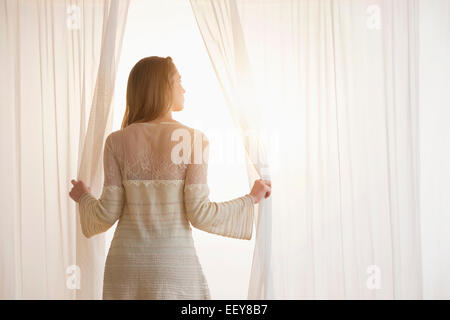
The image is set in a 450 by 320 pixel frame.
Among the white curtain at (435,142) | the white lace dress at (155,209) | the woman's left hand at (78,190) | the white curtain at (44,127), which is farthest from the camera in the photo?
the white curtain at (435,142)

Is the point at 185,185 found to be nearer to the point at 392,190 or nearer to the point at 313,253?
the point at 313,253

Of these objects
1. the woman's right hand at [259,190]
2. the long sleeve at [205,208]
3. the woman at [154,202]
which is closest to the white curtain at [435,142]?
the woman's right hand at [259,190]

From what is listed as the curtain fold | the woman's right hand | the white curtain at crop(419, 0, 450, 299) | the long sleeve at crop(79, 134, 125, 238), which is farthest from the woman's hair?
the white curtain at crop(419, 0, 450, 299)

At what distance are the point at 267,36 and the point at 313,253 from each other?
0.94 meters

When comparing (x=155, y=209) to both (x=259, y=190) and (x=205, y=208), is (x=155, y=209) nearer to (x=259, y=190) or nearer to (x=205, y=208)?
(x=205, y=208)

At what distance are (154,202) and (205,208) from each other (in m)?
0.17

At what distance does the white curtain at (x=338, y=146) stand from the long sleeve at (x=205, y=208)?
0.33 metres

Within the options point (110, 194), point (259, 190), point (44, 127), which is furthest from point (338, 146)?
point (44, 127)

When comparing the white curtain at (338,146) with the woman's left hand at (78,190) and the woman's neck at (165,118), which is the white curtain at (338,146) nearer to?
the woman's neck at (165,118)

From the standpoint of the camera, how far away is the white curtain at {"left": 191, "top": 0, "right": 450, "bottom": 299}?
2168mm

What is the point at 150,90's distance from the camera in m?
1.75

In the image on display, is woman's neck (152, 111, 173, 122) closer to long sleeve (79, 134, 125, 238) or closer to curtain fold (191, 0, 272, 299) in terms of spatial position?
long sleeve (79, 134, 125, 238)

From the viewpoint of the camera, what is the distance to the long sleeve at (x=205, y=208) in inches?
66.0

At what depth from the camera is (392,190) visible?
2.19 m
